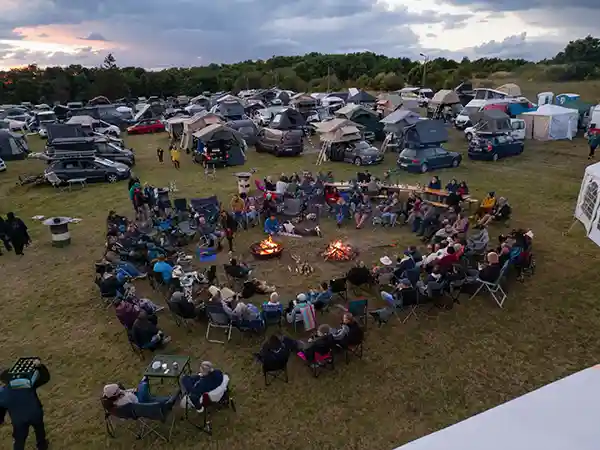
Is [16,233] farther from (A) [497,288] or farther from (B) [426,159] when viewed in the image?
(B) [426,159]

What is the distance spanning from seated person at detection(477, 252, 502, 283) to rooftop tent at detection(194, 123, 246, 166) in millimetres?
17008

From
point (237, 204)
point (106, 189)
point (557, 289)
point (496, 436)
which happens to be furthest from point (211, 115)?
point (496, 436)

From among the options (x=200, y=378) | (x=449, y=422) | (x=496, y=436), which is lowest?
(x=449, y=422)

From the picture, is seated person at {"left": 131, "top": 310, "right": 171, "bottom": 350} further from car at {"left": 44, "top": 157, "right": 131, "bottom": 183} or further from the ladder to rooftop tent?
the ladder to rooftop tent

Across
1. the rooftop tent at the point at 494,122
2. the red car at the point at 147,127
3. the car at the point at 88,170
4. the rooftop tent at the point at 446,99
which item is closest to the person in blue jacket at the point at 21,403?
the car at the point at 88,170

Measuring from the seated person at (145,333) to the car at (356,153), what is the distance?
16840 millimetres

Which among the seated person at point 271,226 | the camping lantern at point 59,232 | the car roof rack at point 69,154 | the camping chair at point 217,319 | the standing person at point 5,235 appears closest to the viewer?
the camping chair at point 217,319

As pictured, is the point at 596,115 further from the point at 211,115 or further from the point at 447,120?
the point at 211,115

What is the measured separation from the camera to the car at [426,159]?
2122 centimetres

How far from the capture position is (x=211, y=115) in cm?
2734

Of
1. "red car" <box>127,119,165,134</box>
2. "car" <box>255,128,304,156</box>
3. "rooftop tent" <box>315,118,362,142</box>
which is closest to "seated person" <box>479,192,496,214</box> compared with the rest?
"rooftop tent" <box>315,118,362,142</box>

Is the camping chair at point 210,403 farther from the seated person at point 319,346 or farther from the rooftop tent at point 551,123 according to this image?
the rooftop tent at point 551,123

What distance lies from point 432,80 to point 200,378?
6348 centimetres

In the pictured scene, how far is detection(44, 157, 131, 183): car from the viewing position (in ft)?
69.7
